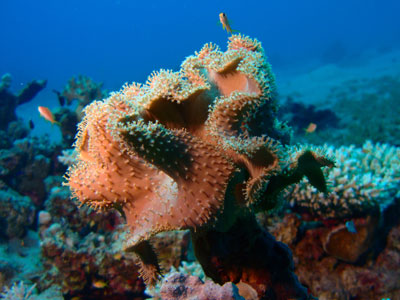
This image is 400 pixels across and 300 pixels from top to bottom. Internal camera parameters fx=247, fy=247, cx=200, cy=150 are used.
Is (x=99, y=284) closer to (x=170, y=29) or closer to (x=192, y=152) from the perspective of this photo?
(x=192, y=152)

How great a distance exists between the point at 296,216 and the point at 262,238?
6.66 feet

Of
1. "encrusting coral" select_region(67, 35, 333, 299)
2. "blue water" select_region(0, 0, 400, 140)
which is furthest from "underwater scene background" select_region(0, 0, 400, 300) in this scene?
"blue water" select_region(0, 0, 400, 140)

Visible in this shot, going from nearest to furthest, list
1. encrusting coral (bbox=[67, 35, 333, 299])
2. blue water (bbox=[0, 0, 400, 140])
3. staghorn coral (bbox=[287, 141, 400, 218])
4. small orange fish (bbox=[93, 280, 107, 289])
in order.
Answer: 1. encrusting coral (bbox=[67, 35, 333, 299])
2. staghorn coral (bbox=[287, 141, 400, 218])
3. small orange fish (bbox=[93, 280, 107, 289])
4. blue water (bbox=[0, 0, 400, 140])

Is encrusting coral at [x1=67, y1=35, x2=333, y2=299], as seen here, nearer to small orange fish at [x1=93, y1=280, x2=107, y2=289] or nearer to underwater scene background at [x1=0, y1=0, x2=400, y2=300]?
underwater scene background at [x1=0, y1=0, x2=400, y2=300]

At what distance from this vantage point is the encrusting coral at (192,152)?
56.2 inches

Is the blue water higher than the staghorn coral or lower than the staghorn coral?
higher

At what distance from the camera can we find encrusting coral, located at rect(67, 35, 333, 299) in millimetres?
1428

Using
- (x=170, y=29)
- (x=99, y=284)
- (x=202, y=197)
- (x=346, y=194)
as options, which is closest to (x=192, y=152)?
(x=202, y=197)

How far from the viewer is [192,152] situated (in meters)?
1.47

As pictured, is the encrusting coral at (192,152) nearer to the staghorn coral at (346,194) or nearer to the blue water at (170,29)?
the staghorn coral at (346,194)

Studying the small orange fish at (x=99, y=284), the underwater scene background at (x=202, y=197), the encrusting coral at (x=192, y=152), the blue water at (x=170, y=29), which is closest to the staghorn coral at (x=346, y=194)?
the underwater scene background at (x=202, y=197)

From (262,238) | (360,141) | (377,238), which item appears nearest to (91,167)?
(262,238)

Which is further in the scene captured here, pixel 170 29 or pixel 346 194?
pixel 170 29

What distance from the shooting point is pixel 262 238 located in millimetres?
2141
